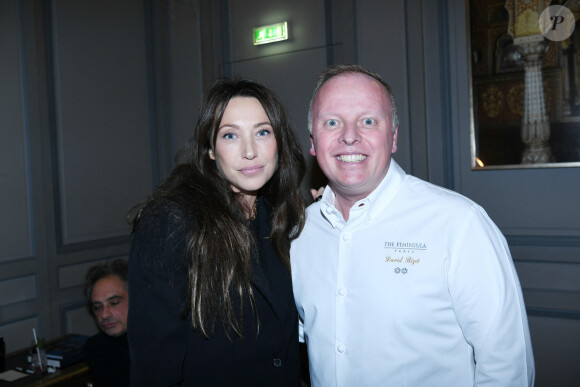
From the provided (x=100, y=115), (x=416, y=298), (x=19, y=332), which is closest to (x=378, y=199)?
(x=416, y=298)

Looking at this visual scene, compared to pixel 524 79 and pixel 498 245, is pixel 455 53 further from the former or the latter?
pixel 498 245

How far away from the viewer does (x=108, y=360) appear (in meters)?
2.65

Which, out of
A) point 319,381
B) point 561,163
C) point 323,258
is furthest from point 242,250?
point 561,163

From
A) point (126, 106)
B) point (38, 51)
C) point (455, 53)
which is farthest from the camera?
point (126, 106)

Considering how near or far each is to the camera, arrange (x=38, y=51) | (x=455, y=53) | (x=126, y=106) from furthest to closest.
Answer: (x=126, y=106)
(x=38, y=51)
(x=455, y=53)

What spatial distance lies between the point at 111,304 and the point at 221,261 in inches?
65.1

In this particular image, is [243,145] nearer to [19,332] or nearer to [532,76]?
[532,76]

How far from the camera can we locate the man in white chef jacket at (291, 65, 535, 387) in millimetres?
1419

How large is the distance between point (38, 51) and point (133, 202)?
1.49 meters

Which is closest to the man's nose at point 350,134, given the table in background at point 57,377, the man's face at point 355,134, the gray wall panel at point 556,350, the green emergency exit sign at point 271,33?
the man's face at point 355,134

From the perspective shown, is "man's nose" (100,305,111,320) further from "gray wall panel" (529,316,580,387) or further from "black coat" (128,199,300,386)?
"gray wall panel" (529,316,580,387)

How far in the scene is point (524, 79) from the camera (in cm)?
305

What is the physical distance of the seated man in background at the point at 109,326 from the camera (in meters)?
2.61

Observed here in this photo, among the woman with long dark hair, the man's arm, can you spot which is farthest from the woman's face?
the man's arm
